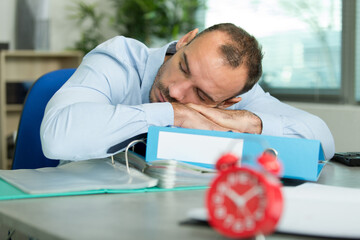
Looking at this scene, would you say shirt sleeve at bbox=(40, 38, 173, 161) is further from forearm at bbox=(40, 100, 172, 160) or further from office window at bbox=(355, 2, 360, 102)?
office window at bbox=(355, 2, 360, 102)

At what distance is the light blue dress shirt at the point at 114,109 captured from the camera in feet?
4.43

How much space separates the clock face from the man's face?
962mm

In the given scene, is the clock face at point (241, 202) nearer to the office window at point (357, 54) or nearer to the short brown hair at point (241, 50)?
the short brown hair at point (241, 50)

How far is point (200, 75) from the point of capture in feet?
5.02

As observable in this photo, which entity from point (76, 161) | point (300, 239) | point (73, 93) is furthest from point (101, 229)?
point (73, 93)

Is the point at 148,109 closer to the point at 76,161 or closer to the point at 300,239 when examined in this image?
the point at 76,161

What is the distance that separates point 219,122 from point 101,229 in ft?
2.68

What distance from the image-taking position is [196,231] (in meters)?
0.74

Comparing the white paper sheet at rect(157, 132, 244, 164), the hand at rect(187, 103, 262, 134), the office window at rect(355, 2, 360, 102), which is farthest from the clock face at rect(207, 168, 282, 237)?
the office window at rect(355, 2, 360, 102)

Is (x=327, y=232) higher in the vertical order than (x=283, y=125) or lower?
lower

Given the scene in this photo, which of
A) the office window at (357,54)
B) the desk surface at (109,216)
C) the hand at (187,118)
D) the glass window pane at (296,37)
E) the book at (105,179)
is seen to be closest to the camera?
the desk surface at (109,216)

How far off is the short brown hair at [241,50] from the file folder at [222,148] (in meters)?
0.43

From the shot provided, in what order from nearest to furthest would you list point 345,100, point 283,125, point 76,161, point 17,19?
point 76,161 < point 283,125 < point 345,100 < point 17,19

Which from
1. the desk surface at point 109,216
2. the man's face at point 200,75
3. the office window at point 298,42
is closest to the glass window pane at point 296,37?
the office window at point 298,42
